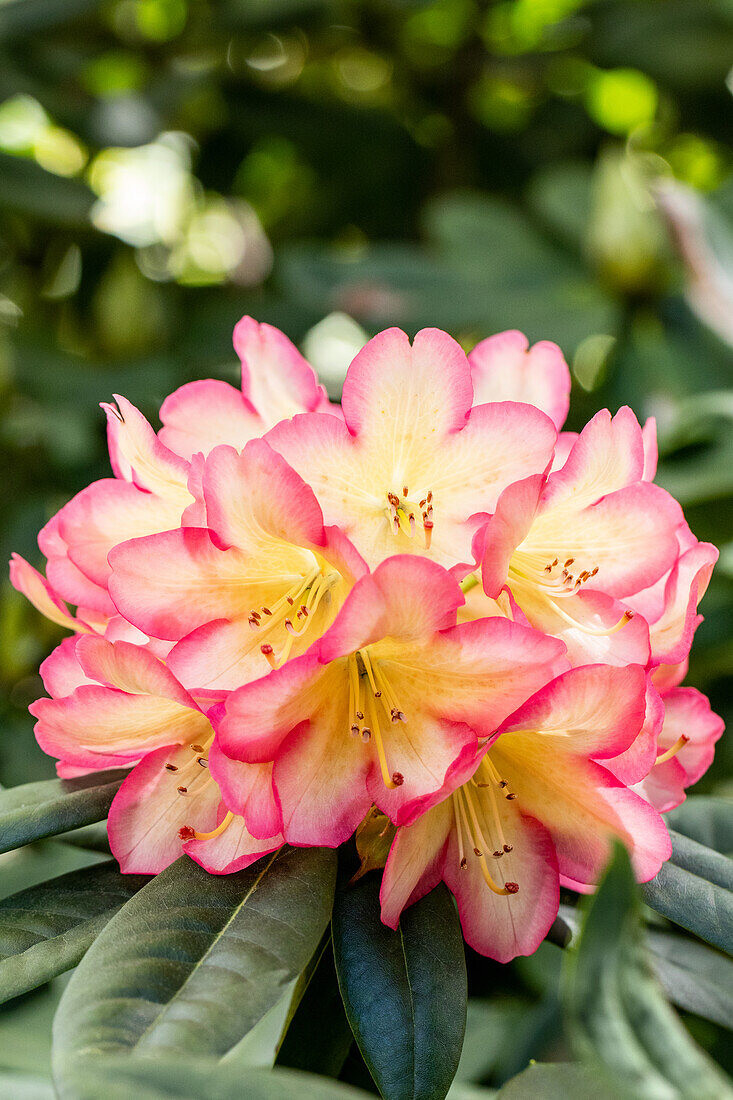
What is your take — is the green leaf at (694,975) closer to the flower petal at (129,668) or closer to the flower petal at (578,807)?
→ the flower petal at (578,807)

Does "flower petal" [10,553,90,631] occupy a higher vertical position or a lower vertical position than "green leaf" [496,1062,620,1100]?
higher

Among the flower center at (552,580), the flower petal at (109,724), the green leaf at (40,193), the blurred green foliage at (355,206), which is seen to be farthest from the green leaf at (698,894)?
the green leaf at (40,193)

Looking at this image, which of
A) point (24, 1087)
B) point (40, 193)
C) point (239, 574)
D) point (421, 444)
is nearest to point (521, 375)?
point (421, 444)

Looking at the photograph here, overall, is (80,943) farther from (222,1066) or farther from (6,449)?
(6,449)

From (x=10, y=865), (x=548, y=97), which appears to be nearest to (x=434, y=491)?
(x=10, y=865)

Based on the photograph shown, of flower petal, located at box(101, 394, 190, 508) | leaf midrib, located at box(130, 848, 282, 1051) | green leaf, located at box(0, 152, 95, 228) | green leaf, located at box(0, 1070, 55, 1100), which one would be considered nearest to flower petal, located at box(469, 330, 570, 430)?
flower petal, located at box(101, 394, 190, 508)

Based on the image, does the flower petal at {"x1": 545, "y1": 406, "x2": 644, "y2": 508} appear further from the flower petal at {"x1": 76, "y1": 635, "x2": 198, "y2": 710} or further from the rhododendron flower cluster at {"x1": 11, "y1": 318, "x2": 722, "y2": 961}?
the flower petal at {"x1": 76, "y1": 635, "x2": 198, "y2": 710}

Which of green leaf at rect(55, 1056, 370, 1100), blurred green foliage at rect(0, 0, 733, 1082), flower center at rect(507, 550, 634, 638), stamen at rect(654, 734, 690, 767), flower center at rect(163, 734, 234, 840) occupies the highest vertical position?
green leaf at rect(55, 1056, 370, 1100)
